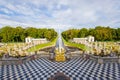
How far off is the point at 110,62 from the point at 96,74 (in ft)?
12.9

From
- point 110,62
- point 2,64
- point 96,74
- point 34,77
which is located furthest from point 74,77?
point 2,64

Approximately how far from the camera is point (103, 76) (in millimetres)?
8945

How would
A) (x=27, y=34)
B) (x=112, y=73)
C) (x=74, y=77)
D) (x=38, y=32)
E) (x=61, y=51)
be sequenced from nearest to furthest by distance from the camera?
(x=74, y=77) < (x=112, y=73) < (x=61, y=51) < (x=27, y=34) < (x=38, y=32)

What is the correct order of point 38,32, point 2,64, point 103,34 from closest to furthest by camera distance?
1. point 2,64
2. point 103,34
3. point 38,32

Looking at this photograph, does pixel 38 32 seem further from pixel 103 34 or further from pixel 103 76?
pixel 103 76

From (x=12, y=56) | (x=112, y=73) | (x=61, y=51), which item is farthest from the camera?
(x=61, y=51)

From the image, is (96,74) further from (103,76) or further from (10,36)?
(10,36)

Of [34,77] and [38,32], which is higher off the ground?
[38,32]

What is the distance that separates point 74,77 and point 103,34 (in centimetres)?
3908

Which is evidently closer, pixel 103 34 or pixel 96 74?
pixel 96 74

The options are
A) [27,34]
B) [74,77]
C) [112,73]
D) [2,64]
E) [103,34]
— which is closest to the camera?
[74,77]

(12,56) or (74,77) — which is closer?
(74,77)

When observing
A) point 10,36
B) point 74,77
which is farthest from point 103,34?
point 74,77

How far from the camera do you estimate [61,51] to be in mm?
15469
